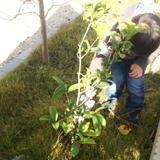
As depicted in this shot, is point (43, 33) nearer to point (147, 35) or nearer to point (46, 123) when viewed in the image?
point (46, 123)

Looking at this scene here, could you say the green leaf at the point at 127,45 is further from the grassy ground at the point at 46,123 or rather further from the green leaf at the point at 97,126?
the grassy ground at the point at 46,123

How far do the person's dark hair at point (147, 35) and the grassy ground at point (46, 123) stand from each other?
1.02 metres

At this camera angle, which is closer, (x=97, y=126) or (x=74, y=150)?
(x=97, y=126)

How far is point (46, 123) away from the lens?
2.04 meters

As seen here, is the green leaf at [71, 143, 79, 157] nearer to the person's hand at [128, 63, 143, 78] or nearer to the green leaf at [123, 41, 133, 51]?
the green leaf at [123, 41, 133, 51]

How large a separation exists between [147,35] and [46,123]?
58.3 inches

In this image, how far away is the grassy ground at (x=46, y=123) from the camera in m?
1.82

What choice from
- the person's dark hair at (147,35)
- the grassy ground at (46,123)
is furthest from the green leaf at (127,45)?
the grassy ground at (46,123)

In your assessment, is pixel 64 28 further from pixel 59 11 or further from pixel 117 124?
pixel 117 124

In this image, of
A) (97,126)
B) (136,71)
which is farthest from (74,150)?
(136,71)

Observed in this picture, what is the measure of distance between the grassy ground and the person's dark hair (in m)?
1.02

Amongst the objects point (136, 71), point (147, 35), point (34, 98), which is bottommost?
point (136, 71)

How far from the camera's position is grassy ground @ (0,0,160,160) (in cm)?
182

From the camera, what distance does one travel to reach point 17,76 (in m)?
2.79
